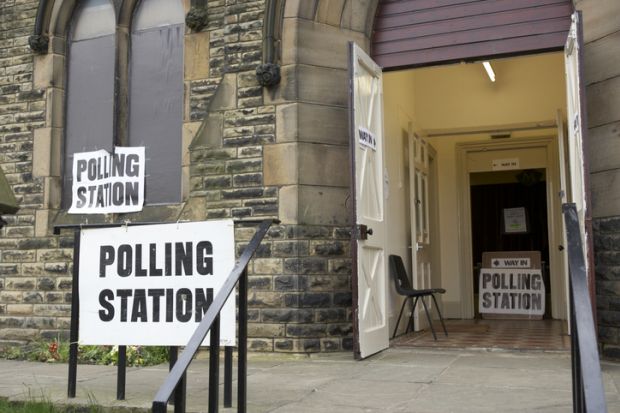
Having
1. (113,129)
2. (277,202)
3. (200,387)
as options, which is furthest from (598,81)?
(113,129)

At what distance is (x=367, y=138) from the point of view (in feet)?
22.9

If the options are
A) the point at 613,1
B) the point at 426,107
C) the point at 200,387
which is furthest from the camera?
the point at 426,107

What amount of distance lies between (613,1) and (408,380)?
12.7 feet

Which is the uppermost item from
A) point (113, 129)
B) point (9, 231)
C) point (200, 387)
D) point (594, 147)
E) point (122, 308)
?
point (113, 129)

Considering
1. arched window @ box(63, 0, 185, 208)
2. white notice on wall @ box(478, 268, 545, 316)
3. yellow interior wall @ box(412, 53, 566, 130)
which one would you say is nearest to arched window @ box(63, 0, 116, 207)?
arched window @ box(63, 0, 185, 208)

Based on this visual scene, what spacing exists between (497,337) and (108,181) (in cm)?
491

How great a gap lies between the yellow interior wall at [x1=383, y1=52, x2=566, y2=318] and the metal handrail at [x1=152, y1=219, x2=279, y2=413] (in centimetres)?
610

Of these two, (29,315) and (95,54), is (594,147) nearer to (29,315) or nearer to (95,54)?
(95,54)

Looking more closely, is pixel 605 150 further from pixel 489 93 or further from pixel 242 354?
pixel 489 93

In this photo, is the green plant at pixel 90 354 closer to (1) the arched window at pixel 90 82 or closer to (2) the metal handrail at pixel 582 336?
(1) the arched window at pixel 90 82

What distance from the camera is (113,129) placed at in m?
8.43

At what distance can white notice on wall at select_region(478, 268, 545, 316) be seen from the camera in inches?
437

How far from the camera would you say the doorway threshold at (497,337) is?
7.50 meters

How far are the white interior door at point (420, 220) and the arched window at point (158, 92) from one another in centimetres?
302
